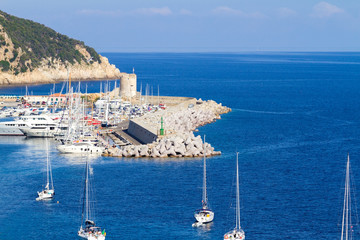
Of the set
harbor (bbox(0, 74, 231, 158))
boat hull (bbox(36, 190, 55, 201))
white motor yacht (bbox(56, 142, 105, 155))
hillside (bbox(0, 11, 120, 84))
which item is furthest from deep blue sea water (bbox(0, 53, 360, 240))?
hillside (bbox(0, 11, 120, 84))

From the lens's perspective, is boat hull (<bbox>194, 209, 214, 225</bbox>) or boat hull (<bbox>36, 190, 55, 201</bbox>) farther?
boat hull (<bbox>36, 190, 55, 201</bbox>)

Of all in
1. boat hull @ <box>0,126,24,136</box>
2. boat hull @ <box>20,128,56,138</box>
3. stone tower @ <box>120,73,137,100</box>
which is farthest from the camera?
stone tower @ <box>120,73,137,100</box>

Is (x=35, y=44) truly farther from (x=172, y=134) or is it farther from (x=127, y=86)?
(x=172, y=134)

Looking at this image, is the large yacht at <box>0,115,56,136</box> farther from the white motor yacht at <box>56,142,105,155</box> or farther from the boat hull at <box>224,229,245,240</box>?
the boat hull at <box>224,229,245,240</box>

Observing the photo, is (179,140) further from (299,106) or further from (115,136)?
(299,106)

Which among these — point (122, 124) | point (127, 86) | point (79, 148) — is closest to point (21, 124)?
point (122, 124)

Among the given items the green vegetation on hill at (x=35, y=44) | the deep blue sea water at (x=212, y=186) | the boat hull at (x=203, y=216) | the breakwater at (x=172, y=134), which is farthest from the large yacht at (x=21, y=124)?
the green vegetation on hill at (x=35, y=44)

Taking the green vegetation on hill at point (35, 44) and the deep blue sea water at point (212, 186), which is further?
the green vegetation on hill at point (35, 44)

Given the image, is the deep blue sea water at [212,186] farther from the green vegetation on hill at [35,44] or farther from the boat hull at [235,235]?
the green vegetation on hill at [35,44]

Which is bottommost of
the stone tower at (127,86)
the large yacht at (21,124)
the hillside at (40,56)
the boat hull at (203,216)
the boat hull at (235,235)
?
the boat hull at (235,235)
